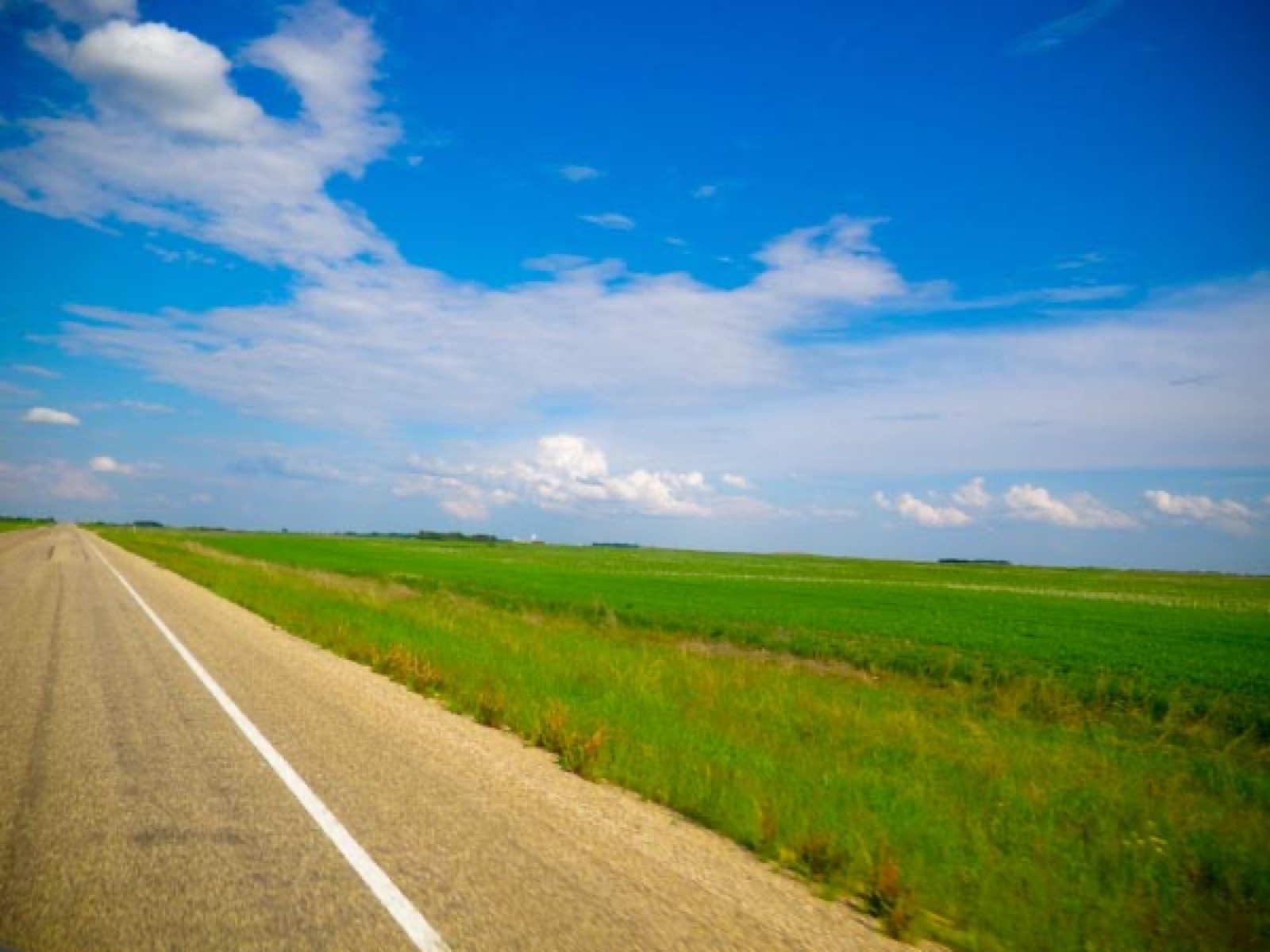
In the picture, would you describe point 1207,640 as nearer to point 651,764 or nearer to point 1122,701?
point 1122,701

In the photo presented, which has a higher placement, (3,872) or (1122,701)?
(3,872)

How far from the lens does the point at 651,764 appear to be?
7.49 m

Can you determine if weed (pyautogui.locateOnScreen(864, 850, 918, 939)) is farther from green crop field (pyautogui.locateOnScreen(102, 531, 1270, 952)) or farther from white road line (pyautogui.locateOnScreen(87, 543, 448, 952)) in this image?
white road line (pyautogui.locateOnScreen(87, 543, 448, 952))

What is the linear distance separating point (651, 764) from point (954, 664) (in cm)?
1492

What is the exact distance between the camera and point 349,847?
4.84 metres

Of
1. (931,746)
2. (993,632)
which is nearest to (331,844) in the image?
(931,746)

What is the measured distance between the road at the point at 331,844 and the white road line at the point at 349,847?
0.13 ft

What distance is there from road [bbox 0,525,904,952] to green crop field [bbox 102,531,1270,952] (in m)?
0.77

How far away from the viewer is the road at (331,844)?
3.89 meters

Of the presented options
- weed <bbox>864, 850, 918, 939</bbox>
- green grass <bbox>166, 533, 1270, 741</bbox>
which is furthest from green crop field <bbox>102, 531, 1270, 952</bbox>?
green grass <bbox>166, 533, 1270, 741</bbox>

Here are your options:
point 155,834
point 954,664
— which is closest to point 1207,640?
point 954,664

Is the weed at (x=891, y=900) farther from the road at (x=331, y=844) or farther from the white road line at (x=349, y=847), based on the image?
the white road line at (x=349, y=847)

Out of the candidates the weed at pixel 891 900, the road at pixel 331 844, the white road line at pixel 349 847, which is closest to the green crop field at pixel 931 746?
the weed at pixel 891 900

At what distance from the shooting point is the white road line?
12.5ft
